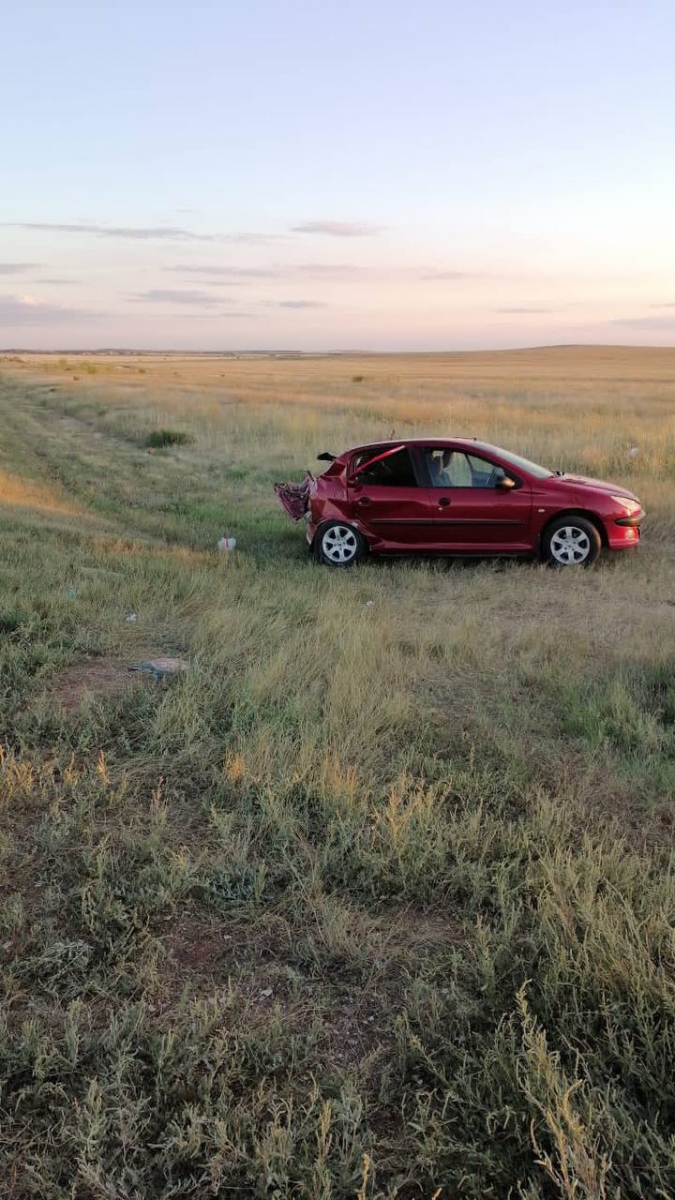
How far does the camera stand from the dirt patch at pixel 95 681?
4.82 metres

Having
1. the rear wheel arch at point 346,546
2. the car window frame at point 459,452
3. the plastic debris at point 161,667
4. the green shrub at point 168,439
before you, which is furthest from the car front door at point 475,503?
the green shrub at point 168,439

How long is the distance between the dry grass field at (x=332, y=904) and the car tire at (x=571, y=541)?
7.98 ft

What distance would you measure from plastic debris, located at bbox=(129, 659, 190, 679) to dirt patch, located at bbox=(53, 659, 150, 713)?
60 mm

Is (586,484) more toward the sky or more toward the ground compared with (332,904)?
more toward the sky

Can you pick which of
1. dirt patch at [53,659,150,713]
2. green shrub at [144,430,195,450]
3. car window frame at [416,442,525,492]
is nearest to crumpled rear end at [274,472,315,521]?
car window frame at [416,442,525,492]

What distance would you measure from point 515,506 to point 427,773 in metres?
5.89

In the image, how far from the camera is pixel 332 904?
3020 mm

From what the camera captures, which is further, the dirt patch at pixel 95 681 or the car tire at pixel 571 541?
the car tire at pixel 571 541

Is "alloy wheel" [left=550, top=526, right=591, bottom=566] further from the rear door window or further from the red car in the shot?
the rear door window

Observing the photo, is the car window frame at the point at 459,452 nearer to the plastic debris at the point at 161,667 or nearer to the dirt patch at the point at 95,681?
the plastic debris at the point at 161,667

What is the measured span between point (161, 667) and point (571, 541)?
228 inches

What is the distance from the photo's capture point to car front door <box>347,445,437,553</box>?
9555mm

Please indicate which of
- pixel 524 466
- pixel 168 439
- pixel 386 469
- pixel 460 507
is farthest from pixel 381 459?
pixel 168 439

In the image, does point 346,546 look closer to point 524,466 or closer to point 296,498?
point 296,498
